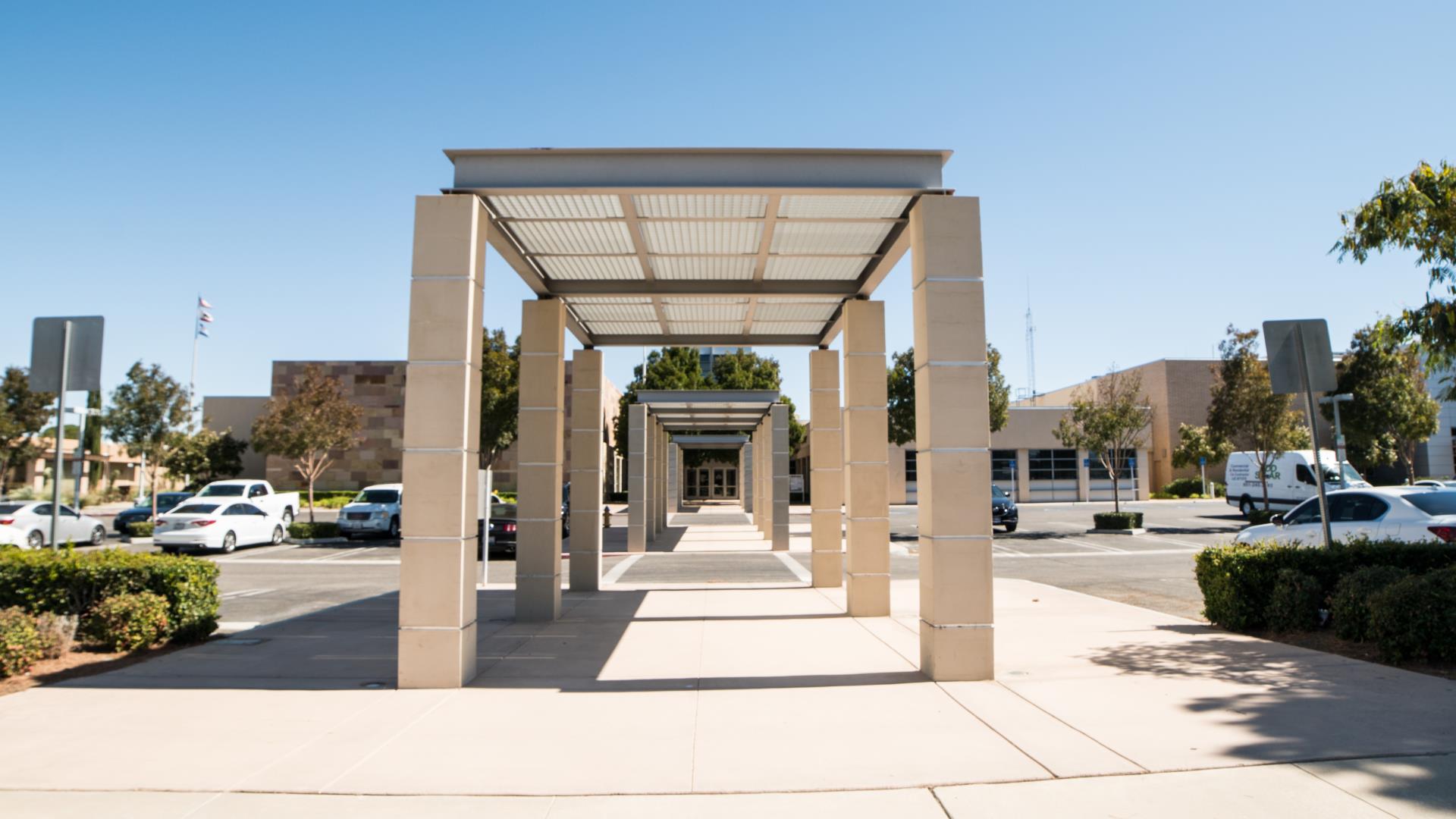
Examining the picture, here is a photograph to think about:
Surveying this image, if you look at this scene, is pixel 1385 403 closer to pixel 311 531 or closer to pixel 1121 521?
pixel 1121 521

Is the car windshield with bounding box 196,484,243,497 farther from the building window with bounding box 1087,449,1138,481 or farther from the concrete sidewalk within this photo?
the building window with bounding box 1087,449,1138,481

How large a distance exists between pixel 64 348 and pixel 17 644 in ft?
9.55

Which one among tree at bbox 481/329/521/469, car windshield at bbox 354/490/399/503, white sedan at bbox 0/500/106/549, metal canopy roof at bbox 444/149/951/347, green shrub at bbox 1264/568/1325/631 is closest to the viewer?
metal canopy roof at bbox 444/149/951/347

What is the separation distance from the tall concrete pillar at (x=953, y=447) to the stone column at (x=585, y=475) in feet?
22.1

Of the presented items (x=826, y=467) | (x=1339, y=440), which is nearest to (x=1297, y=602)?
(x=826, y=467)

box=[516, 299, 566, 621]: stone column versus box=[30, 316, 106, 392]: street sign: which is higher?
box=[30, 316, 106, 392]: street sign

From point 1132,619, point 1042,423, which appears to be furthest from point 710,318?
point 1042,423

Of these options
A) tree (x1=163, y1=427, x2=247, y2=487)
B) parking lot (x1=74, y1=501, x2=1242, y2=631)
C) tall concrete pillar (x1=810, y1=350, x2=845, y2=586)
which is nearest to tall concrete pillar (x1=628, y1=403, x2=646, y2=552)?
parking lot (x1=74, y1=501, x2=1242, y2=631)

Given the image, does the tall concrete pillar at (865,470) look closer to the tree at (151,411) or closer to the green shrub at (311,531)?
the green shrub at (311,531)

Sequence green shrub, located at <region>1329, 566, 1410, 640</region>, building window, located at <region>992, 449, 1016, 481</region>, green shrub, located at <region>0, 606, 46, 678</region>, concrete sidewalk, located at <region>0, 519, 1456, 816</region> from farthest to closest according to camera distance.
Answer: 1. building window, located at <region>992, 449, 1016, 481</region>
2. green shrub, located at <region>1329, 566, 1410, 640</region>
3. green shrub, located at <region>0, 606, 46, 678</region>
4. concrete sidewalk, located at <region>0, 519, 1456, 816</region>

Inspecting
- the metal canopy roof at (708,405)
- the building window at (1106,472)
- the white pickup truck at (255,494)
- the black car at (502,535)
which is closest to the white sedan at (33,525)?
the white pickup truck at (255,494)

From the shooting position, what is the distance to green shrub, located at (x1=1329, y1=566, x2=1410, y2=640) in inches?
321

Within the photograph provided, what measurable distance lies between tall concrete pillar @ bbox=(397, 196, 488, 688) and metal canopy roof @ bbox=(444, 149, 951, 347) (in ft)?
3.06

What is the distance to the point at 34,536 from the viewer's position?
22.4m
